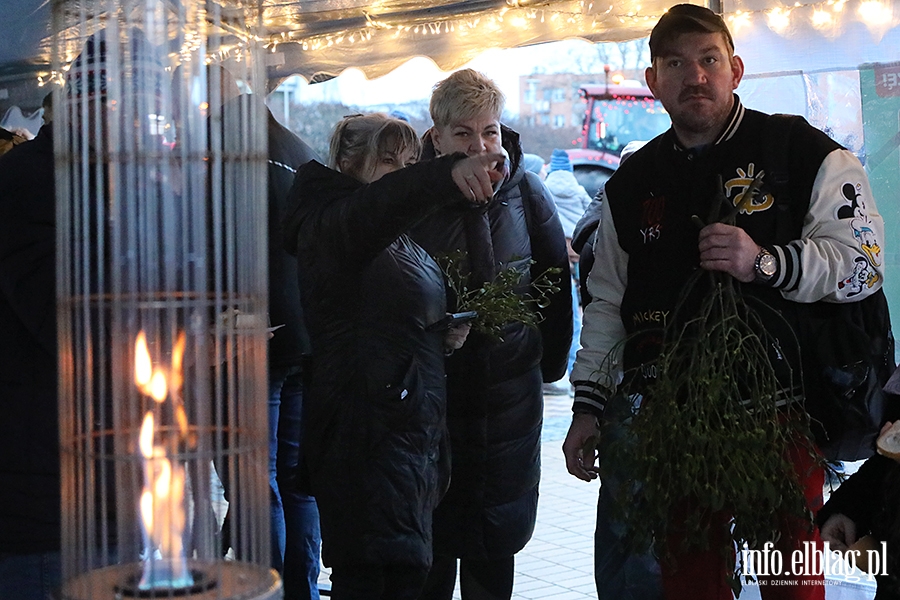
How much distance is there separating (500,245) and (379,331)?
0.76m

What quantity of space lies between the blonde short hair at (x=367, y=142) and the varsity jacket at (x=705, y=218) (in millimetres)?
572

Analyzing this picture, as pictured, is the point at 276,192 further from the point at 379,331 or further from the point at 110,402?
the point at 110,402

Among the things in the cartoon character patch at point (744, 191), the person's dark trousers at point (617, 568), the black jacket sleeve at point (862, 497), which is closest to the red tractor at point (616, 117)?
the person's dark trousers at point (617, 568)

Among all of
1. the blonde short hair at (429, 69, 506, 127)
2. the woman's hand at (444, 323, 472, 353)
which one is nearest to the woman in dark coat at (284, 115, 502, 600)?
the woman's hand at (444, 323, 472, 353)

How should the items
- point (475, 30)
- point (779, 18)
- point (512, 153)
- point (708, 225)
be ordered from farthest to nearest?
Result: point (475, 30) < point (779, 18) < point (512, 153) < point (708, 225)

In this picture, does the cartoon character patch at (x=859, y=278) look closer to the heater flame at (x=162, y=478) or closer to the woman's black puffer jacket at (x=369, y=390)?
the woman's black puffer jacket at (x=369, y=390)

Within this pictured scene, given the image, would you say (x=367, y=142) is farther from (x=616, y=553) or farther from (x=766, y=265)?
(x=616, y=553)

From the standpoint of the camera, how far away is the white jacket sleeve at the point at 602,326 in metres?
3.00

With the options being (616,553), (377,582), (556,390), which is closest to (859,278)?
(616,553)

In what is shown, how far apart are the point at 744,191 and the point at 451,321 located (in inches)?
32.3

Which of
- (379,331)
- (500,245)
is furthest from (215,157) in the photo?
(500,245)

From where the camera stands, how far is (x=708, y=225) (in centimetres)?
262

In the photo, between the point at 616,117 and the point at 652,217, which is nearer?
the point at 652,217

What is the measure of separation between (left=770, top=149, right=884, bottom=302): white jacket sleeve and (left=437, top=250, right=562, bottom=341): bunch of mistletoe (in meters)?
0.83
